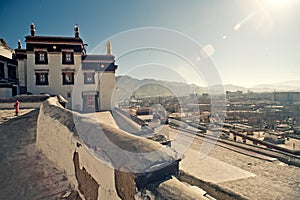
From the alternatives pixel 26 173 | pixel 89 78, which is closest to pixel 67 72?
pixel 89 78

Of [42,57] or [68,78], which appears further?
[68,78]

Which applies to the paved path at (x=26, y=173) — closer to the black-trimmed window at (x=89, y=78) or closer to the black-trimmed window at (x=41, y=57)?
the black-trimmed window at (x=89, y=78)

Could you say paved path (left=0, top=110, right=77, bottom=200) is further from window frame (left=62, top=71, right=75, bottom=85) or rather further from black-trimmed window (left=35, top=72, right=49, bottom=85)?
black-trimmed window (left=35, top=72, right=49, bottom=85)

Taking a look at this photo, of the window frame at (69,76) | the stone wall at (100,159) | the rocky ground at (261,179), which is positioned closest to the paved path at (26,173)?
the stone wall at (100,159)

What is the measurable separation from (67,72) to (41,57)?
139 inches

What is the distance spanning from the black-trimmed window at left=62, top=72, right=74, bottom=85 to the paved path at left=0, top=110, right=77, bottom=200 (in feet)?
55.4

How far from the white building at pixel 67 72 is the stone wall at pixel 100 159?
18634 millimetres

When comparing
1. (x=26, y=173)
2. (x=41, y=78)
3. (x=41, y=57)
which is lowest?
(x=26, y=173)

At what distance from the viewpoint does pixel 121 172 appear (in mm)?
2488

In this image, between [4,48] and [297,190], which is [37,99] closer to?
[4,48]

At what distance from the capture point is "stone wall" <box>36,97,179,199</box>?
2383mm

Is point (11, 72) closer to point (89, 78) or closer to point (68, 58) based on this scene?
point (68, 58)

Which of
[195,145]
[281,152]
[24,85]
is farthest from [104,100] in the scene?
[281,152]

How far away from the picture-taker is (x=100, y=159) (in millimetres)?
3045
